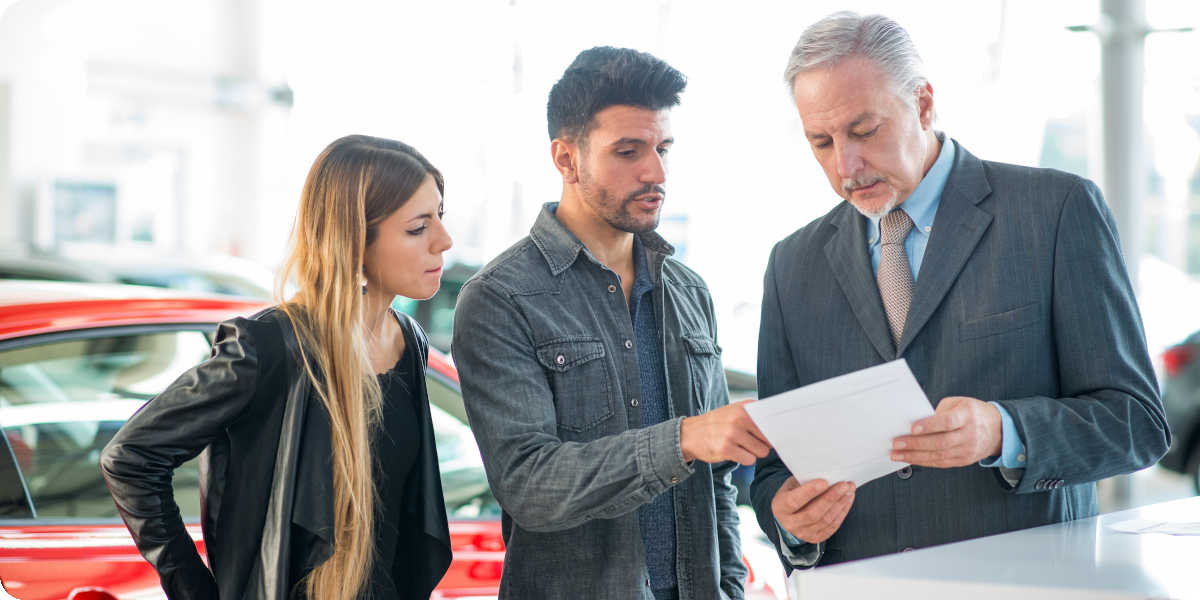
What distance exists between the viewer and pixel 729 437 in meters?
1.40

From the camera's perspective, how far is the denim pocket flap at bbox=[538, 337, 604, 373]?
1644mm

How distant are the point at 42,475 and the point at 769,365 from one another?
55.0 inches

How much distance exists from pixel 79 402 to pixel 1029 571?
181 cm

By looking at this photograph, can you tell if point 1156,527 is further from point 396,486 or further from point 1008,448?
point 396,486

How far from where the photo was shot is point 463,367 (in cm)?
164

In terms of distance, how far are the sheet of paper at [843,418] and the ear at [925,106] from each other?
61 centimetres

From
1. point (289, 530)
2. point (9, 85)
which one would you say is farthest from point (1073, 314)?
point (9, 85)

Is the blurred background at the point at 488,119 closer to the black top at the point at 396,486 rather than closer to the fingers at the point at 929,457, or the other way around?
the black top at the point at 396,486

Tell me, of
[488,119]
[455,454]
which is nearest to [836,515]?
[455,454]

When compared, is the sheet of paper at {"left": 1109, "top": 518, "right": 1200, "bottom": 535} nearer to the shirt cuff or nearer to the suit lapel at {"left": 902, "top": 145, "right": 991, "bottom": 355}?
the shirt cuff

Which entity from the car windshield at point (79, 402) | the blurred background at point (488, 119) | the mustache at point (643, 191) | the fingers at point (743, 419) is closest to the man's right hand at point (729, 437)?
the fingers at point (743, 419)

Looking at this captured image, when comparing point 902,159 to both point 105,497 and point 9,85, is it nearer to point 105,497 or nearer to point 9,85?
point 105,497

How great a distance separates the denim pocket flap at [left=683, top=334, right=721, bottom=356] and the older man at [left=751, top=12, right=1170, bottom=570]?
3.9 inches

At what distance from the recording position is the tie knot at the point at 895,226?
5.80 feet
